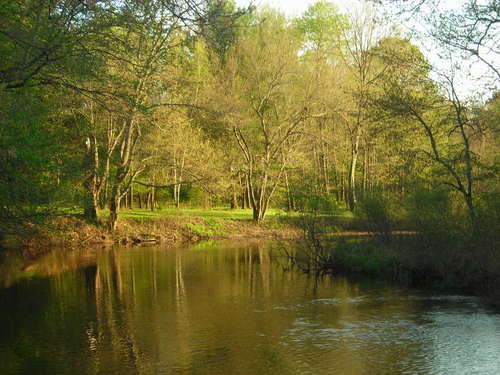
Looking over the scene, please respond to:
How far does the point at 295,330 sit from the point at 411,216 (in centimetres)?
850

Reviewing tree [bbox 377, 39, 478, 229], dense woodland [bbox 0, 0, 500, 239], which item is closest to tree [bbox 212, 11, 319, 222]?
dense woodland [bbox 0, 0, 500, 239]

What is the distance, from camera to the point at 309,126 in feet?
123

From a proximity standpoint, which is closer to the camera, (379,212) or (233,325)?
(233,325)

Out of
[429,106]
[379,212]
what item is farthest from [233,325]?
[429,106]

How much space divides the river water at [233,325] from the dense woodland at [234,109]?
9.15ft

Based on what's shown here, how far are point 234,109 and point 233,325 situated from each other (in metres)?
21.1

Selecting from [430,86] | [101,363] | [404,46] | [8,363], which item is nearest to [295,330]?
[101,363]

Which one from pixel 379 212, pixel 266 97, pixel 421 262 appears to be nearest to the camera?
pixel 421 262

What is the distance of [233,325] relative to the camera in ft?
44.0

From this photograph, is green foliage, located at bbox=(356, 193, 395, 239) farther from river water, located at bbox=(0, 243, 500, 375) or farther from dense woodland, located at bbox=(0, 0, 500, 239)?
river water, located at bbox=(0, 243, 500, 375)

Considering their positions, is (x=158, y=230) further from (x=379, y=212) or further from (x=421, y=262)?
(x=421, y=262)

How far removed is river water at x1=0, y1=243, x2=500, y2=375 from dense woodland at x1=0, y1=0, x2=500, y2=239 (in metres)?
2.79

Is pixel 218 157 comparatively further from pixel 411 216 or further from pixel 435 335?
pixel 435 335

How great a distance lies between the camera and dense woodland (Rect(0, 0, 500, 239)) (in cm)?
1198
